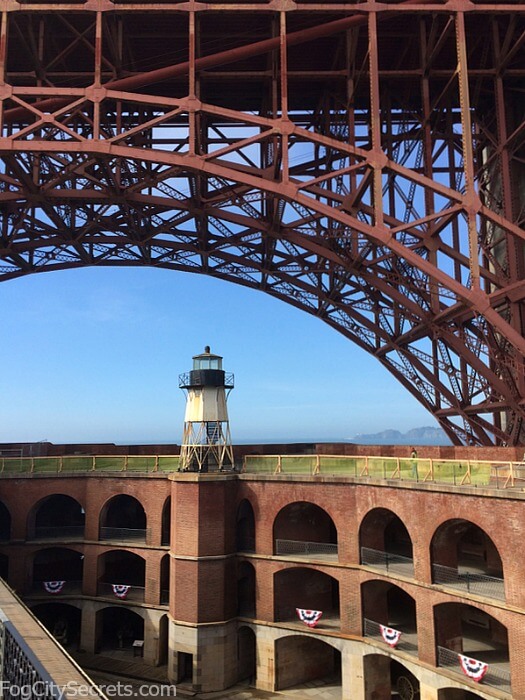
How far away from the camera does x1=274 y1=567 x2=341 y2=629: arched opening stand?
2973 cm

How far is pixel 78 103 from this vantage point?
80.8 ft

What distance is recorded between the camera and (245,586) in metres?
33.5

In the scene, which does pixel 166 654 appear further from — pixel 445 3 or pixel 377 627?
pixel 445 3

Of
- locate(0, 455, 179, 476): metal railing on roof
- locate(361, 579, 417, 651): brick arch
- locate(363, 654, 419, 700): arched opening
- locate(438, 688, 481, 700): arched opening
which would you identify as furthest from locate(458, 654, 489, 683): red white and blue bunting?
locate(0, 455, 179, 476): metal railing on roof

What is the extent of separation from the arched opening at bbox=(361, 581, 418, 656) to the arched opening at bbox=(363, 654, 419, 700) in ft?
4.22

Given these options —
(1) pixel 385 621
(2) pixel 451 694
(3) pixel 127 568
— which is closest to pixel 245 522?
(3) pixel 127 568

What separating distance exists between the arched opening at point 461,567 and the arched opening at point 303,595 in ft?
23.6

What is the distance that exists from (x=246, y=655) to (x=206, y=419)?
12.2m

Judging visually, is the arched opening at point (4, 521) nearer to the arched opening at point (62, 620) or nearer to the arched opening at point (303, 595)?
the arched opening at point (62, 620)

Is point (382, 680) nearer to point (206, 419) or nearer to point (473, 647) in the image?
point (473, 647)

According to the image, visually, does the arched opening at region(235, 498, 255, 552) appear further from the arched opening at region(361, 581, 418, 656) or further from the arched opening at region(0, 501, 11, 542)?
the arched opening at region(0, 501, 11, 542)

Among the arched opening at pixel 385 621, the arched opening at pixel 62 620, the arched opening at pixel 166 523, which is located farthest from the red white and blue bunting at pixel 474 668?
the arched opening at pixel 62 620

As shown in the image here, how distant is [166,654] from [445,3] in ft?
112

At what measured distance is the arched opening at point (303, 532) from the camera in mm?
30264
